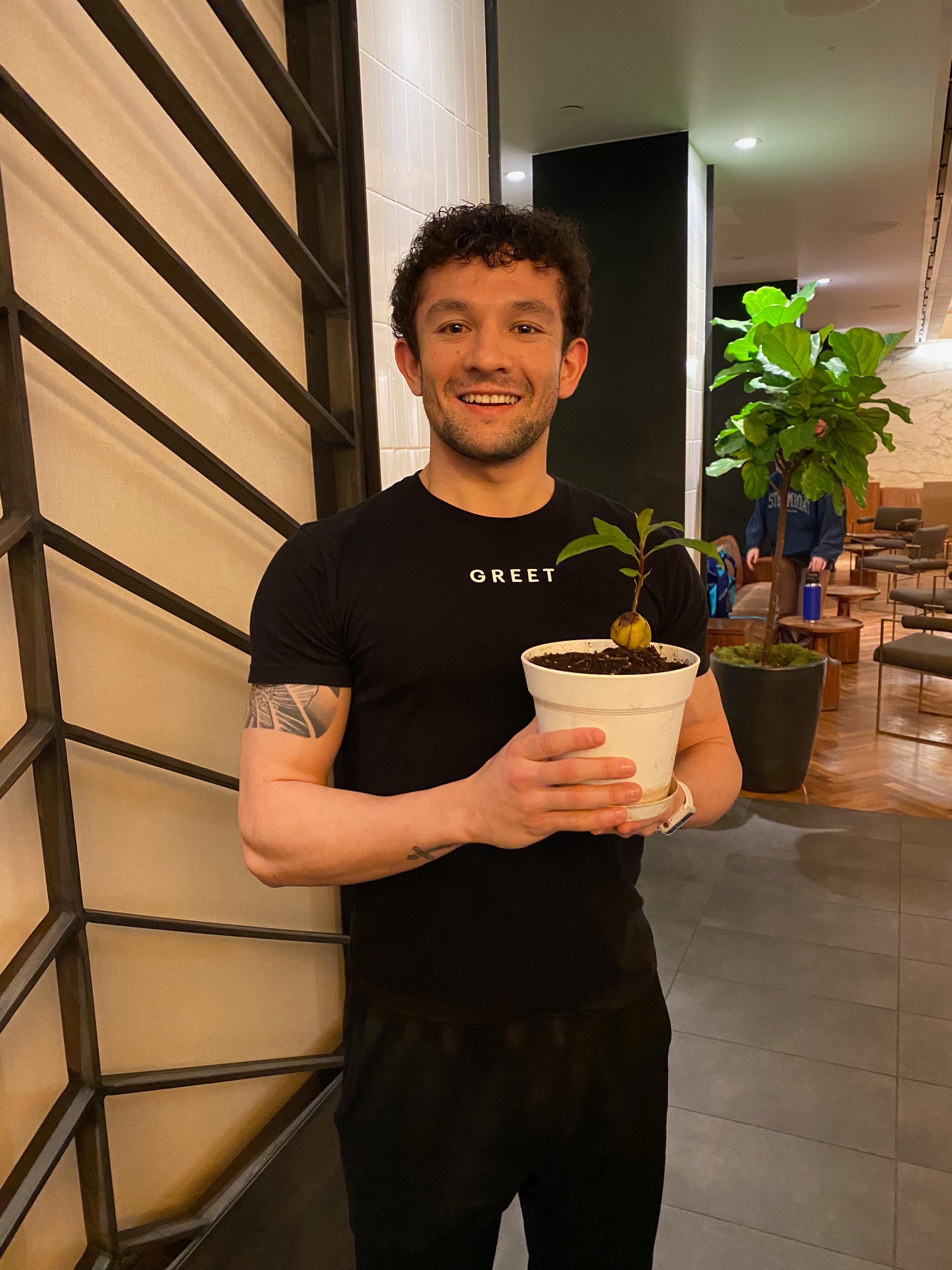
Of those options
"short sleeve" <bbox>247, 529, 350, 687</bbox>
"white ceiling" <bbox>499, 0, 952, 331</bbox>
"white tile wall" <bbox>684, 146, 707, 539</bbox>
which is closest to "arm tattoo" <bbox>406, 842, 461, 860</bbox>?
"short sleeve" <bbox>247, 529, 350, 687</bbox>

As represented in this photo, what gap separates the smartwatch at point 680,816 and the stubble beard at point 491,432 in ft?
1.48

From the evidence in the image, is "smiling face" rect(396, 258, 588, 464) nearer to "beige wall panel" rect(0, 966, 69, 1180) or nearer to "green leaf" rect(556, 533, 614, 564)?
"green leaf" rect(556, 533, 614, 564)

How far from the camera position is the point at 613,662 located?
31.5 inches

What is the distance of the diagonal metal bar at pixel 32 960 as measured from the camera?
1.15 m

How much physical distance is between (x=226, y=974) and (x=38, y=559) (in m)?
0.89

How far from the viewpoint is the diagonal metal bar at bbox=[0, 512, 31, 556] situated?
3.67ft

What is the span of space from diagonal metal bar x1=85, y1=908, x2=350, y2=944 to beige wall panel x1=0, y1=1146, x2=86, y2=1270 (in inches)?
Answer: 13.1

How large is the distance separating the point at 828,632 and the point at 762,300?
2179 millimetres

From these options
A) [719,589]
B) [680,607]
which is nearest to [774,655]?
[719,589]

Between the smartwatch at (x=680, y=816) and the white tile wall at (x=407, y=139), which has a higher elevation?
the white tile wall at (x=407, y=139)

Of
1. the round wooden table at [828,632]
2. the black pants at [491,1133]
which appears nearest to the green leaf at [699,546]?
the black pants at [491,1133]

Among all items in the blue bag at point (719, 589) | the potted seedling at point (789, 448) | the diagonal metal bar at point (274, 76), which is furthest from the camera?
the blue bag at point (719, 589)

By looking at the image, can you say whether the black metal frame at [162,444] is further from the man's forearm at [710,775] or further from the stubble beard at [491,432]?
the man's forearm at [710,775]

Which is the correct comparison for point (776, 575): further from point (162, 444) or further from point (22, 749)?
point (22, 749)
